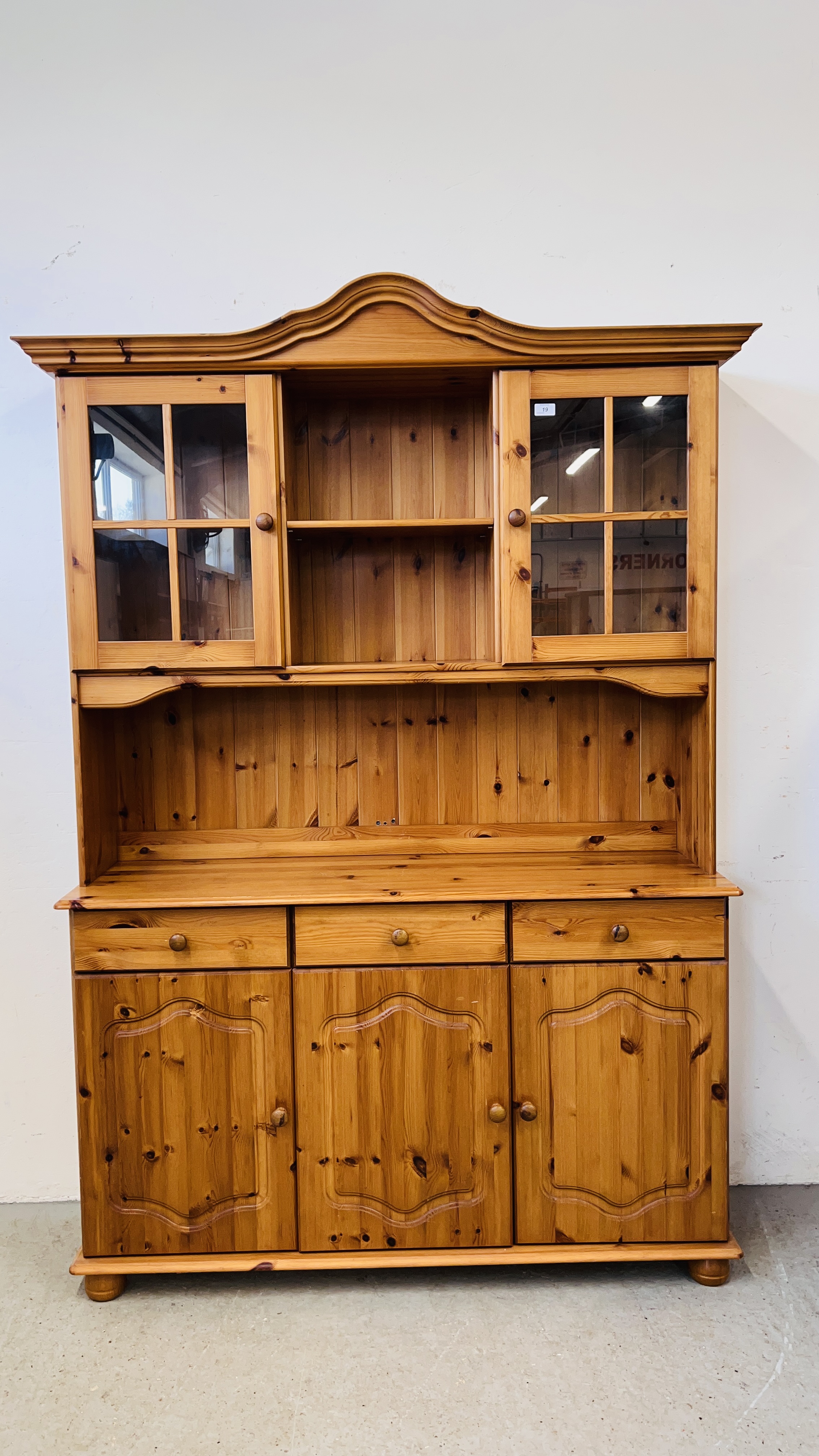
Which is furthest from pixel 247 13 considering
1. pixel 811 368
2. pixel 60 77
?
pixel 811 368

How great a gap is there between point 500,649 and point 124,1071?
126 centimetres

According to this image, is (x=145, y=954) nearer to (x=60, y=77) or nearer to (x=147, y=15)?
(x=60, y=77)

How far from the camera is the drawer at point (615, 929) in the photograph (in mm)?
1709

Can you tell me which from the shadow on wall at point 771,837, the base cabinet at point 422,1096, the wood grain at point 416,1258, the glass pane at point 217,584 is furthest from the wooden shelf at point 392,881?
the wood grain at point 416,1258

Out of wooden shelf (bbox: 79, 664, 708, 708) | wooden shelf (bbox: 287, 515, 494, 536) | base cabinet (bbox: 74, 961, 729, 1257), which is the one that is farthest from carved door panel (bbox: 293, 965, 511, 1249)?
wooden shelf (bbox: 287, 515, 494, 536)

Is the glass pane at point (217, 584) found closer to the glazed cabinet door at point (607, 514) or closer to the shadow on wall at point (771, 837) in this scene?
the glazed cabinet door at point (607, 514)

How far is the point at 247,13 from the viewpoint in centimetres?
197

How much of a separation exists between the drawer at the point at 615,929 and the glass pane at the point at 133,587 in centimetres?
103

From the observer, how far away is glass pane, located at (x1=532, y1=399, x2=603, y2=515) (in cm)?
175

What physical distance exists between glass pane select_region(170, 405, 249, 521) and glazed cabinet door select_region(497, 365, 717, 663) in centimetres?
59

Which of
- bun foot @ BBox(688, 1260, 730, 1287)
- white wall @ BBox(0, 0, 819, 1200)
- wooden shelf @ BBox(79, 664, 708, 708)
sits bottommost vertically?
bun foot @ BBox(688, 1260, 730, 1287)

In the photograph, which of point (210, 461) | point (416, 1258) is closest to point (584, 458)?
point (210, 461)

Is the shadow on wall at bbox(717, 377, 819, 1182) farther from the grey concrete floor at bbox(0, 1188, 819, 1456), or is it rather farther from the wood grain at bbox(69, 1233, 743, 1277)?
the wood grain at bbox(69, 1233, 743, 1277)

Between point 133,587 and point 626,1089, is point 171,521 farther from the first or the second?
point 626,1089
